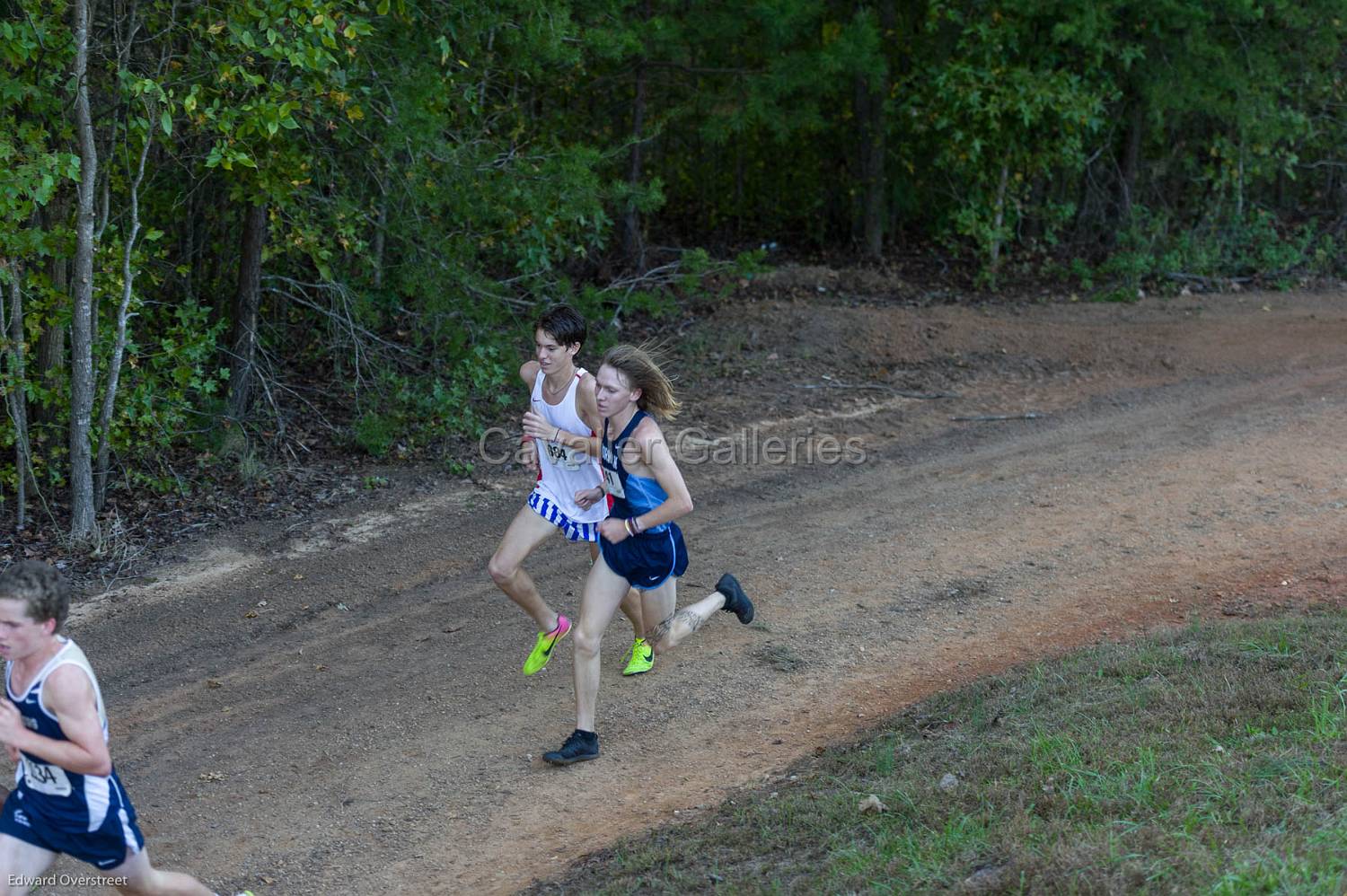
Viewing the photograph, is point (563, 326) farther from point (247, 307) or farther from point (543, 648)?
point (247, 307)

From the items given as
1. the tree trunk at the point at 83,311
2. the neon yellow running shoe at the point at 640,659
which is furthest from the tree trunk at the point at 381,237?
the neon yellow running shoe at the point at 640,659

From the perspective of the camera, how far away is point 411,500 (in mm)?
9227

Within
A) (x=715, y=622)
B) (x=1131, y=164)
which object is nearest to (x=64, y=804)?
(x=715, y=622)

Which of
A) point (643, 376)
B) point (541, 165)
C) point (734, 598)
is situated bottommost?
point (734, 598)

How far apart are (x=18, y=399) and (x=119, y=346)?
29.9 inches

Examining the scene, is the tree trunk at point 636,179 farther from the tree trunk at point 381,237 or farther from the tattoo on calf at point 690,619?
the tattoo on calf at point 690,619

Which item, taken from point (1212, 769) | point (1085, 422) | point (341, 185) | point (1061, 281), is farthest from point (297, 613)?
point (1061, 281)

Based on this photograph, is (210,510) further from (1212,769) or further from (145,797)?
(1212,769)

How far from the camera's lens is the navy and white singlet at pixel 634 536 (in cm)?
571

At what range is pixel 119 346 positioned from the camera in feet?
27.2

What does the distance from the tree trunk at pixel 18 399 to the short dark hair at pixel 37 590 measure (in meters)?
4.61

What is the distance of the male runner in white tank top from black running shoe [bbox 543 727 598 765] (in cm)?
80

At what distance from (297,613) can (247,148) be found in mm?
3322

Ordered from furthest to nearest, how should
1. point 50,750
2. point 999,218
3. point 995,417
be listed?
point 999,218
point 995,417
point 50,750
